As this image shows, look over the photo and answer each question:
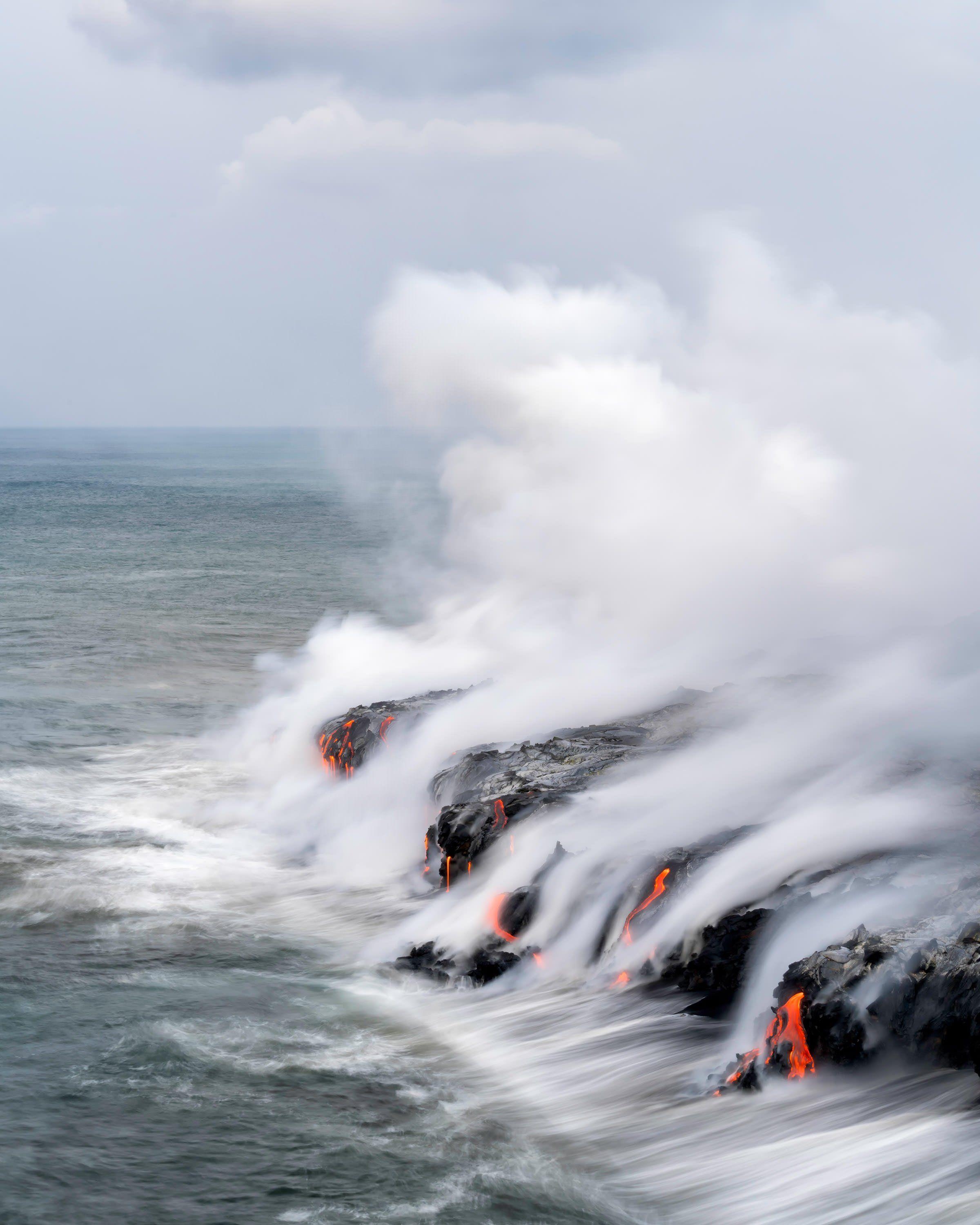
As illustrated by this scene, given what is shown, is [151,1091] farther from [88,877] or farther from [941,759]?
[941,759]

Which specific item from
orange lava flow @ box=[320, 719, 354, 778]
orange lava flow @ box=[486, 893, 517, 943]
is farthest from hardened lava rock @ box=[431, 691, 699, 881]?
orange lava flow @ box=[320, 719, 354, 778]

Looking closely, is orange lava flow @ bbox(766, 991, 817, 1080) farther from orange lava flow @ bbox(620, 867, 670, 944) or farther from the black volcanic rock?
orange lava flow @ bbox(620, 867, 670, 944)

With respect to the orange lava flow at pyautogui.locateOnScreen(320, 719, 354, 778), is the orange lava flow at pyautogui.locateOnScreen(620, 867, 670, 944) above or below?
below

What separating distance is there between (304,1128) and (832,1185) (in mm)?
5974

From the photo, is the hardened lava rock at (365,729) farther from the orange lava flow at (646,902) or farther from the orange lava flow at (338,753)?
the orange lava flow at (646,902)

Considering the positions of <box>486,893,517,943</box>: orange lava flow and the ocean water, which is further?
<box>486,893,517,943</box>: orange lava flow

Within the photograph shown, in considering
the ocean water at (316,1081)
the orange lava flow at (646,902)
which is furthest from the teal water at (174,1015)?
the orange lava flow at (646,902)

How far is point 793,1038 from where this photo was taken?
1547cm

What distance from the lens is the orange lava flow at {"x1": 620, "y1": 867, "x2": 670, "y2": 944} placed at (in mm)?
19203

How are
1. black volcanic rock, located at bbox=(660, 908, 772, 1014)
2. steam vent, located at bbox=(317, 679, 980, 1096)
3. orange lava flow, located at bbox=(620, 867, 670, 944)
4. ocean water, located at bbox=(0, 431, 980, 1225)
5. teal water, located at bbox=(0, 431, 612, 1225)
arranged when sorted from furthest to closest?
orange lava flow, located at bbox=(620, 867, 670, 944), black volcanic rock, located at bbox=(660, 908, 772, 1014), steam vent, located at bbox=(317, 679, 980, 1096), teal water, located at bbox=(0, 431, 612, 1225), ocean water, located at bbox=(0, 431, 980, 1225)

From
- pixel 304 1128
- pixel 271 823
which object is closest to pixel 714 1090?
pixel 304 1128

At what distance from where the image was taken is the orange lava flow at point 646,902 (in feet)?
63.0

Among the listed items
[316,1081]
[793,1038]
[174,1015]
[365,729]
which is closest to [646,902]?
[793,1038]

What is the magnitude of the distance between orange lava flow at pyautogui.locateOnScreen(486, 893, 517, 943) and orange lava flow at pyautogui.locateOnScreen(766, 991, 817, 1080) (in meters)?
5.40
